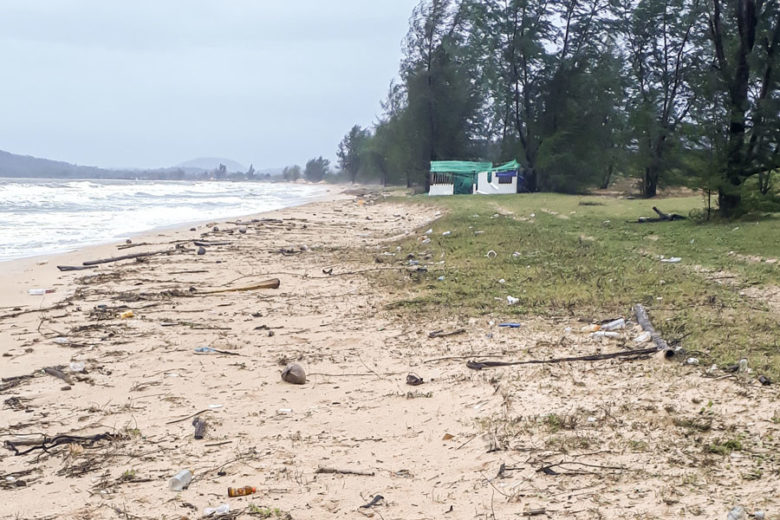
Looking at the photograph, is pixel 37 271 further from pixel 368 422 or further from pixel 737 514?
pixel 737 514

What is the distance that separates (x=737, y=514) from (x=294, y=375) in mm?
3277

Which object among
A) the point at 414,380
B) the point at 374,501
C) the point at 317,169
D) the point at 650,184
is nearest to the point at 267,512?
the point at 374,501

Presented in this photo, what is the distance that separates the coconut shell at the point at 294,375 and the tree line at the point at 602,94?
11.3 meters

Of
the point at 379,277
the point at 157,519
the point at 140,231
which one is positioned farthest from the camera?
the point at 140,231

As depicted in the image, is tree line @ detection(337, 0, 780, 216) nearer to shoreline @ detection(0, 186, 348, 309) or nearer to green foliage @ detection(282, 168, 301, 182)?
shoreline @ detection(0, 186, 348, 309)

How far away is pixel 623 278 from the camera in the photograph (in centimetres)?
795

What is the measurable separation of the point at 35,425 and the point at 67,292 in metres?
5.36

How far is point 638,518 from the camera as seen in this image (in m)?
2.68

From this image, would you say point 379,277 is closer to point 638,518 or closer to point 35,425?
point 35,425

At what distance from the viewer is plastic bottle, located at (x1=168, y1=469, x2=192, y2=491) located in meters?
3.34

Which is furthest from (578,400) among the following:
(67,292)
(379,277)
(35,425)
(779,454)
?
(67,292)

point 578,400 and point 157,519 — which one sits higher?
point 578,400

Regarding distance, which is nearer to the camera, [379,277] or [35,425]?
[35,425]

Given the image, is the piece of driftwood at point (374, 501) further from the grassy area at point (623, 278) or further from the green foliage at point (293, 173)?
the green foliage at point (293, 173)
